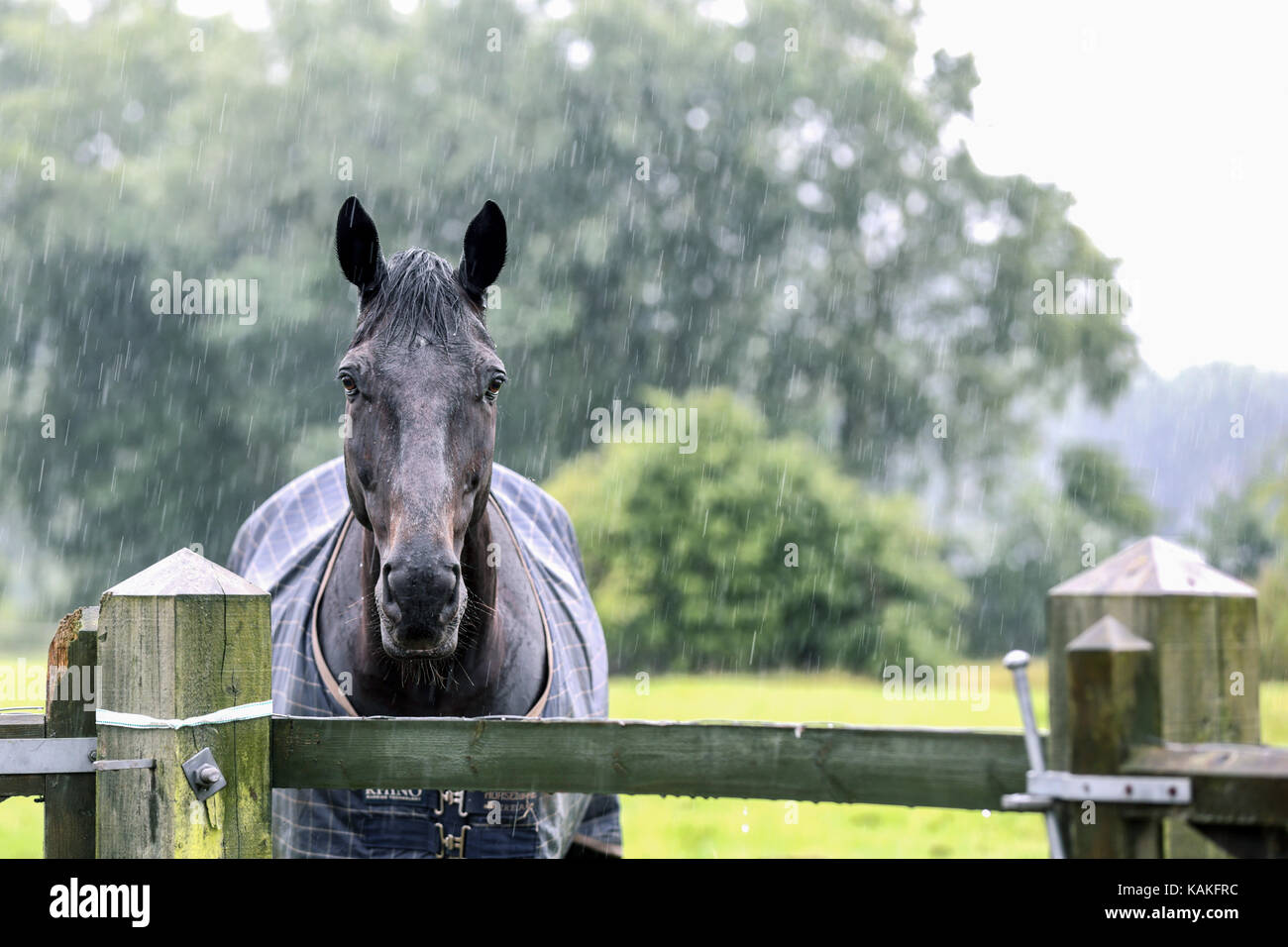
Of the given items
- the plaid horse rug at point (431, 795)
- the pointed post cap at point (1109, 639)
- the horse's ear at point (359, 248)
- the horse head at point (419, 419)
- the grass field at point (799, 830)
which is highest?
the horse's ear at point (359, 248)

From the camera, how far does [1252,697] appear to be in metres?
1.50

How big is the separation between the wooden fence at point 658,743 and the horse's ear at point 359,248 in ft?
4.21

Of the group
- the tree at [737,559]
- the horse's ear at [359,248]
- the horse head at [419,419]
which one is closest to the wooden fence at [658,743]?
the horse head at [419,419]

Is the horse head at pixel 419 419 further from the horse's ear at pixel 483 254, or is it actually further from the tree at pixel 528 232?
the tree at pixel 528 232

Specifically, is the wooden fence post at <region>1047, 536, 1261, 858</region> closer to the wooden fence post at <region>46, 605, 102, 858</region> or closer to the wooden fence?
the wooden fence

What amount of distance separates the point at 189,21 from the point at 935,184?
16967mm

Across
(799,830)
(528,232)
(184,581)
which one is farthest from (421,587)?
(528,232)

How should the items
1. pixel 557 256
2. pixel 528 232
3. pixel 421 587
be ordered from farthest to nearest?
pixel 528 232 → pixel 557 256 → pixel 421 587

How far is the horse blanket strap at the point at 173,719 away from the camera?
1930 mm

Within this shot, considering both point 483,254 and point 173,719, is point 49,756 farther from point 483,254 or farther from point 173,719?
point 483,254

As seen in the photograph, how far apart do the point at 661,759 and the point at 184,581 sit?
2.77 feet

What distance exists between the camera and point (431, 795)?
314 cm

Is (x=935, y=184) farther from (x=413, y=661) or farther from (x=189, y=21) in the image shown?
(x=413, y=661)
